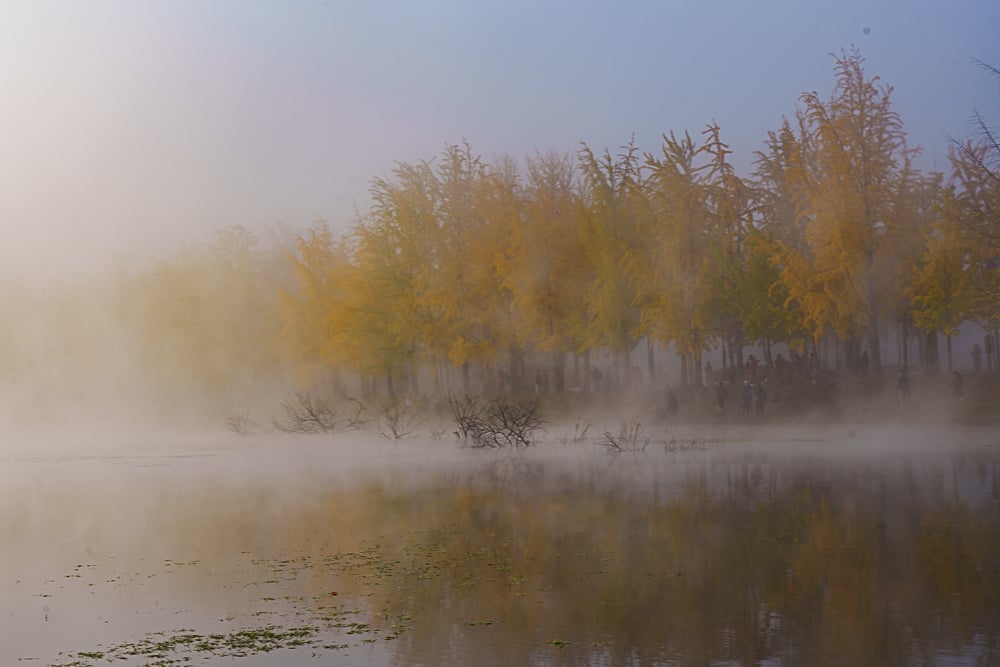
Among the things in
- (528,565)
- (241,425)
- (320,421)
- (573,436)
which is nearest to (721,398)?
(573,436)

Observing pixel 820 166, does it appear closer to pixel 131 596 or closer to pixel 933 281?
pixel 933 281

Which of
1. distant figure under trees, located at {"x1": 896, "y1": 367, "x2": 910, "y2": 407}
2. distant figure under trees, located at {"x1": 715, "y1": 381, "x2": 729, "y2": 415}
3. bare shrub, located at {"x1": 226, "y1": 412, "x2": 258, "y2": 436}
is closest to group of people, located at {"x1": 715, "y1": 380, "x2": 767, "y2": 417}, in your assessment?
distant figure under trees, located at {"x1": 715, "y1": 381, "x2": 729, "y2": 415}

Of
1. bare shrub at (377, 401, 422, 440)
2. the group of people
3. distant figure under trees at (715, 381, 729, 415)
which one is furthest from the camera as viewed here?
distant figure under trees at (715, 381, 729, 415)

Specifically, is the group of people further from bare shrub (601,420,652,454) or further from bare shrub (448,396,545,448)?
bare shrub (448,396,545,448)

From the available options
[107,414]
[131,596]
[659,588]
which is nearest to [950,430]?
[659,588]

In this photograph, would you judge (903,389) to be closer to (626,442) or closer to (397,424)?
Result: (626,442)

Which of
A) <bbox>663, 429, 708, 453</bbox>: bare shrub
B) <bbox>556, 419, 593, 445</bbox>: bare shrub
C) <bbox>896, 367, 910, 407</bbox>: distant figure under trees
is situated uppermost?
<bbox>896, 367, 910, 407</bbox>: distant figure under trees

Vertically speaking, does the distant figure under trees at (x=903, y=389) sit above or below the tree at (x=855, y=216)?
below

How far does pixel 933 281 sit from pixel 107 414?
51.5 m

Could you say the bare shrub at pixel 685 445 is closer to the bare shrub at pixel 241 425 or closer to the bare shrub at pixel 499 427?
the bare shrub at pixel 499 427

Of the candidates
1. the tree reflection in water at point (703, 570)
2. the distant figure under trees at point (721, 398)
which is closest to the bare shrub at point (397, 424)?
the distant figure under trees at point (721, 398)

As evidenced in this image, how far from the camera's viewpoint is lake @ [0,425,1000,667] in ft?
37.7

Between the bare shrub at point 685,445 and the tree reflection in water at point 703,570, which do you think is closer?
the tree reflection in water at point 703,570

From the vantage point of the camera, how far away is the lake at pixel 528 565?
37.7 ft
